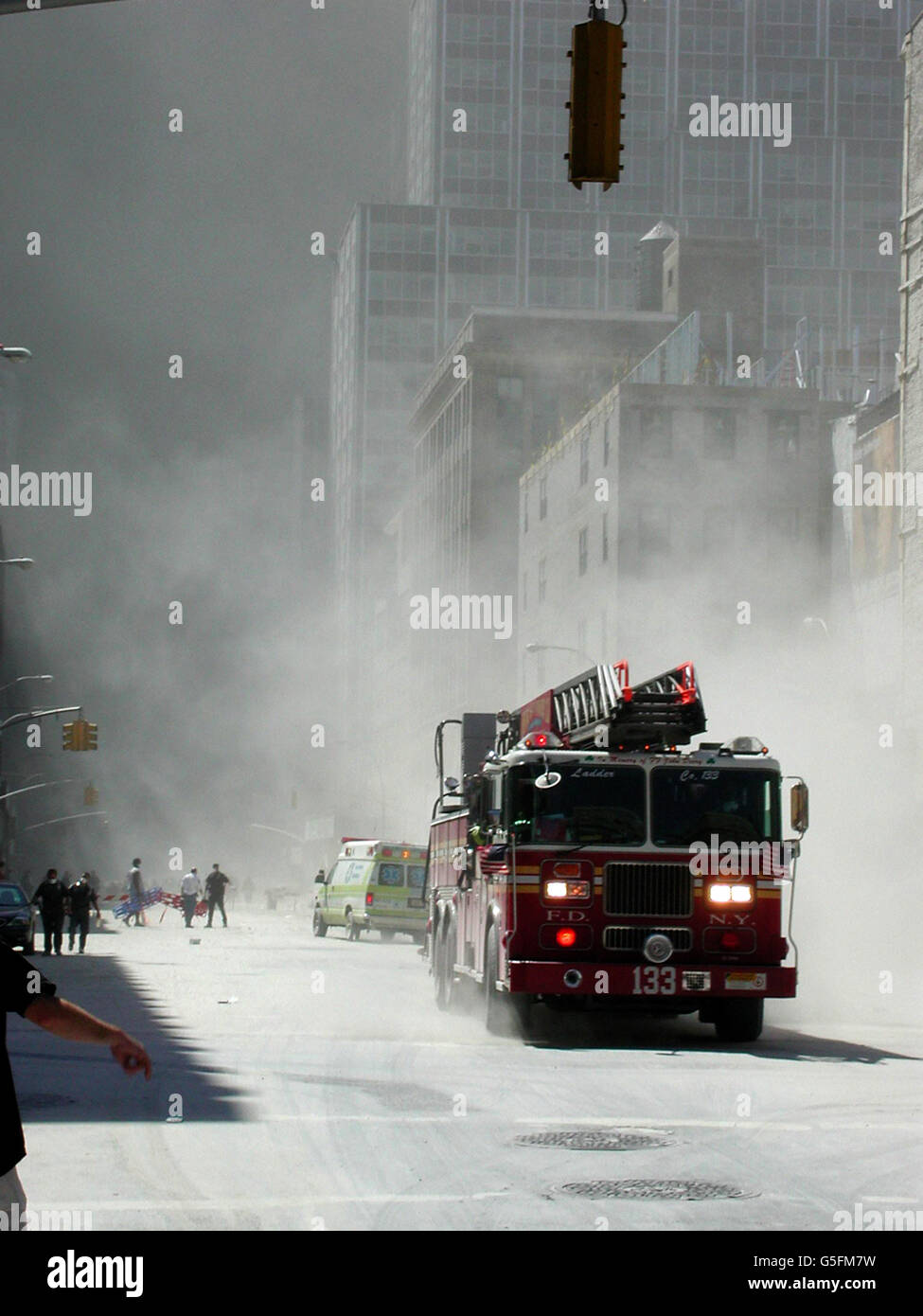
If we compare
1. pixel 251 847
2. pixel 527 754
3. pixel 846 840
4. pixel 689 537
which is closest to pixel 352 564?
pixel 251 847

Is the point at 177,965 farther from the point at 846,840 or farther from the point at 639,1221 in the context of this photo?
the point at 639,1221

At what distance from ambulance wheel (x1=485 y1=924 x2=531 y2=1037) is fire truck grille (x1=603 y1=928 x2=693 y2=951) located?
1.13 meters

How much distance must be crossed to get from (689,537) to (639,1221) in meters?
66.9

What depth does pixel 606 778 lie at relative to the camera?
1662 cm

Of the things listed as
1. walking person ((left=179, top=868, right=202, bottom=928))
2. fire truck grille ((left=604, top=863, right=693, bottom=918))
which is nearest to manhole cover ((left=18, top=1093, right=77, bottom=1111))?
fire truck grille ((left=604, top=863, right=693, bottom=918))

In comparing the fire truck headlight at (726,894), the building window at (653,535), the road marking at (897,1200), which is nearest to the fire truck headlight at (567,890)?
the fire truck headlight at (726,894)

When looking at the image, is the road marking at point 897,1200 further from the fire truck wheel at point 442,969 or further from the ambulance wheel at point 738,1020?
the fire truck wheel at point 442,969

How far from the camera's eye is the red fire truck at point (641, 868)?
1620 centimetres

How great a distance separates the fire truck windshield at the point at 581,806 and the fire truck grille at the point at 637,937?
76 centimetres
